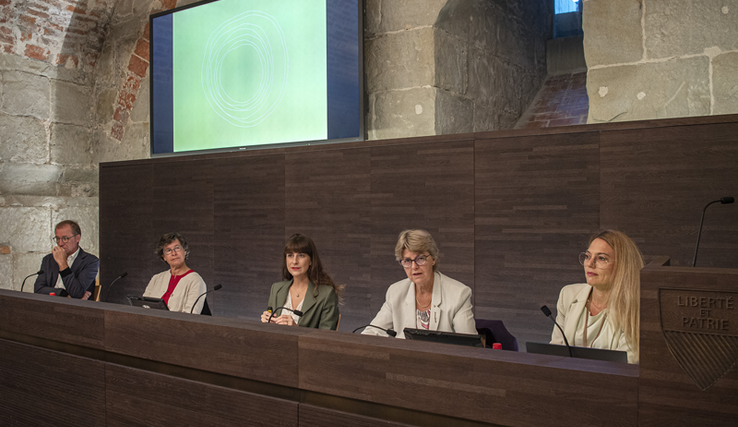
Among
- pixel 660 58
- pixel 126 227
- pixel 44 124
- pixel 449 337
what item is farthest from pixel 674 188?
pixel 44 124

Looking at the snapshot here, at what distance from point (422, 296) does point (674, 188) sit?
4.81ft

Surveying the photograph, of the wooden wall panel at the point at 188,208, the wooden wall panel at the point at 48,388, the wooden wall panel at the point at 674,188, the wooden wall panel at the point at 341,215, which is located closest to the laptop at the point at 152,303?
the wooden wall panel at the point at 48,388

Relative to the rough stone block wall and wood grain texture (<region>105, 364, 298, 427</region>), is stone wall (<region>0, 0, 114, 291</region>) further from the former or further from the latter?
wood grain texture (<region>105, 364, 298, 427</region>)

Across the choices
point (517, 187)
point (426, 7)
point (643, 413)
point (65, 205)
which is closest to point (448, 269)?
point (517, 187)

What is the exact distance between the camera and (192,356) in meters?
1.80

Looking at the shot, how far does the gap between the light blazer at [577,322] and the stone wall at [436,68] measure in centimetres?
197

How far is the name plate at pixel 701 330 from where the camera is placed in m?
1.08

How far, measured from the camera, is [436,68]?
437cm

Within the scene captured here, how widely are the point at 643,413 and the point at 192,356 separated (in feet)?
4.08

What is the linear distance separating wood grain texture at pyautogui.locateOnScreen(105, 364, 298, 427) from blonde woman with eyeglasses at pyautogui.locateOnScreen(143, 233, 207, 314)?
161 centimetres

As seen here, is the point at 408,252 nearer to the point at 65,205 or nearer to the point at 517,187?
the point at 517,187

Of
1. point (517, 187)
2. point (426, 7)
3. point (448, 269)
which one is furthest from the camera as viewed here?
point (426, 7)

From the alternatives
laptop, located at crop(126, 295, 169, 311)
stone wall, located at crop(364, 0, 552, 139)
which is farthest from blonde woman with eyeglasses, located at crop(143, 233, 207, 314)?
stone wall, located at crop(364, 0, 552, 139)

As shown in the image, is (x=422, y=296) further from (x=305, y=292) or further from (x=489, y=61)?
(x=489, y=61)
